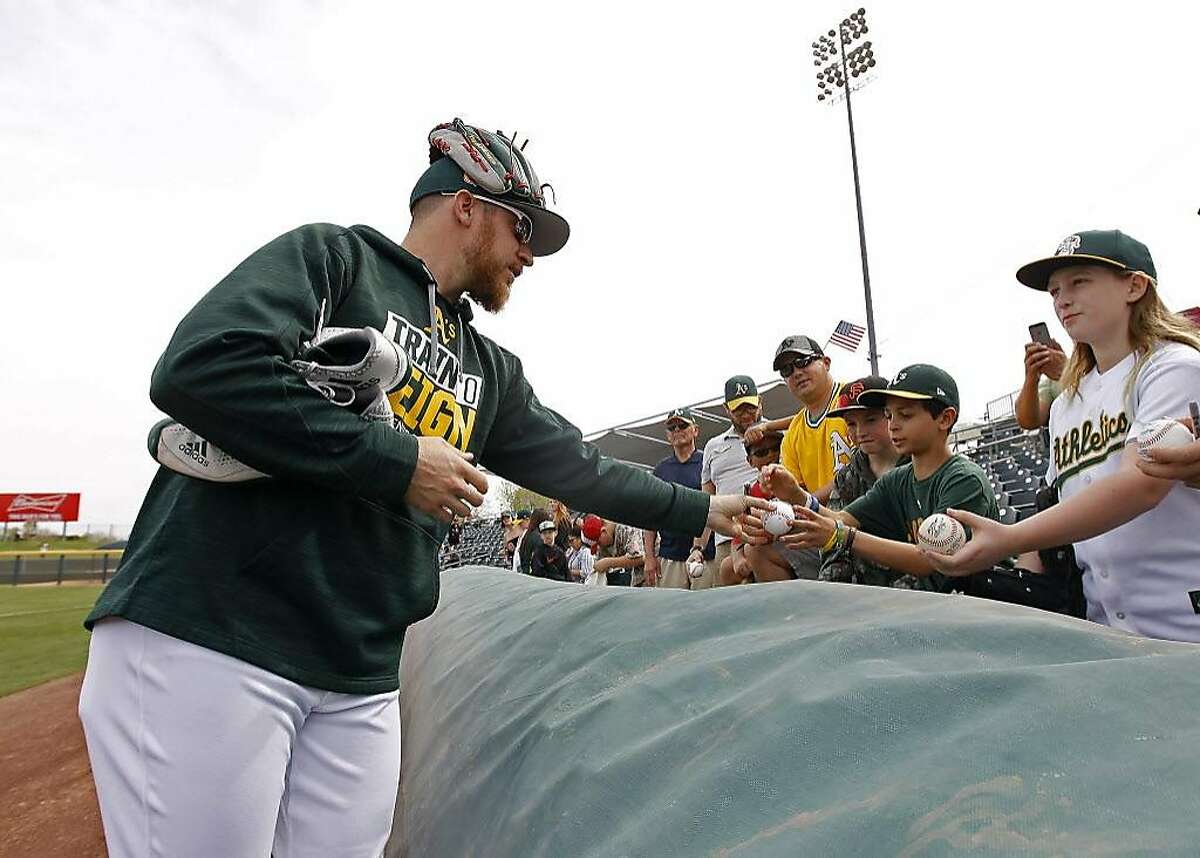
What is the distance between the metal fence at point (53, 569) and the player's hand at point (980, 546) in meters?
34.5

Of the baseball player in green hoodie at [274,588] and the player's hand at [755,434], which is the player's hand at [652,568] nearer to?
the player's hand at [755,434]

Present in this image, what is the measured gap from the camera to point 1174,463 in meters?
1.60

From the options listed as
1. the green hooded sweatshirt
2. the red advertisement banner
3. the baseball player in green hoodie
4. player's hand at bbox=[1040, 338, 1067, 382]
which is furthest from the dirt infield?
the red advertisement banner

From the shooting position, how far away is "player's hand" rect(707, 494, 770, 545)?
8.00ft

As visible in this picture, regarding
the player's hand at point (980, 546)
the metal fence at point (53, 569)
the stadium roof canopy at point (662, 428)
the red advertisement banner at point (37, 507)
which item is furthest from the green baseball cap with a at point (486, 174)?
the red advertisement banner at point (37, 507)

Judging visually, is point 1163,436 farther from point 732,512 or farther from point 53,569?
point 53,569

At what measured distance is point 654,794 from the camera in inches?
32.7

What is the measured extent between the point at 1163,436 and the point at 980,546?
46 centimetres

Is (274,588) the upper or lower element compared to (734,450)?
upper

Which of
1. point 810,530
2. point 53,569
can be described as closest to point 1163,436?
point 810,530

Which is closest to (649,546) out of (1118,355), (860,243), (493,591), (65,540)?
(493,591)

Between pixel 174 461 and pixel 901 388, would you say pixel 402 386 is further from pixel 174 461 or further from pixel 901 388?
pixel 901 388

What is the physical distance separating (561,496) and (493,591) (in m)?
0.59

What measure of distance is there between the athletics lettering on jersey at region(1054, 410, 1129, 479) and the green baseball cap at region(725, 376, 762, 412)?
2.55m
